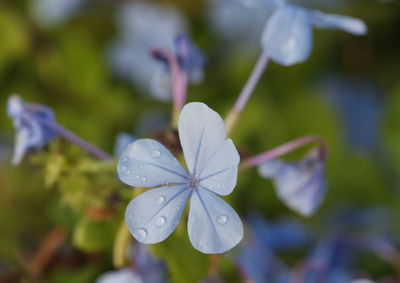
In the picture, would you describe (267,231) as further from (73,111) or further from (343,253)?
(73,111)

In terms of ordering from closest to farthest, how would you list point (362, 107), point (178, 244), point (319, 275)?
point (178, 244) → point (319, 275) → point (362, 107)

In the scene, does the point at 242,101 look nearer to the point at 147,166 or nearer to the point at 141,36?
the point at 147,166

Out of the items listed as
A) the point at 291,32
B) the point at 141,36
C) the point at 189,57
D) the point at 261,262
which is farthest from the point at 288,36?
the point at 141,36

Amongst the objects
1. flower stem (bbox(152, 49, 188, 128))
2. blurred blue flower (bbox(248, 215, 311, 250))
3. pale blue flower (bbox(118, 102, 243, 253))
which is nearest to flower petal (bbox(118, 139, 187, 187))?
pale blue flower (bbox(118, 102, 243, 253))

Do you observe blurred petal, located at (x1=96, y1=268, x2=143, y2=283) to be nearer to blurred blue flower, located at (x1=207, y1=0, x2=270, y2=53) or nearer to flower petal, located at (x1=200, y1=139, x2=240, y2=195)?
flower petal, located at (x1=200, y1=139, x2=240, y2=195)

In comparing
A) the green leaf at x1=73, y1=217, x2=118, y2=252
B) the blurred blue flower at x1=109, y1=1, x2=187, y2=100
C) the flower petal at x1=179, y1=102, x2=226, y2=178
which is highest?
the flower petal at x1=179, y1=102, x2=226, y2=178

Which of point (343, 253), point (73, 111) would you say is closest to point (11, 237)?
point (73, 111)
